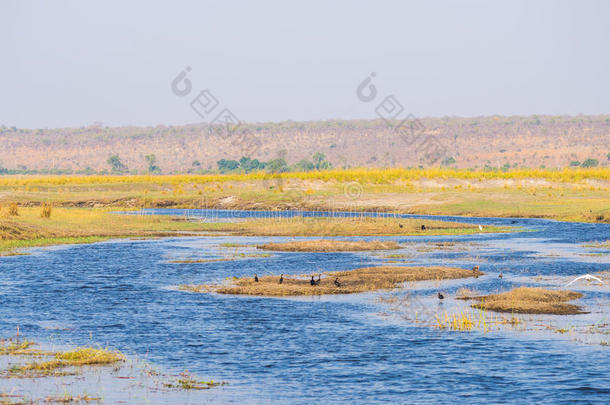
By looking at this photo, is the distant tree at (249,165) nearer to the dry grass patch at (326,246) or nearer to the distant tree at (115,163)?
the distant tree at (115,163)

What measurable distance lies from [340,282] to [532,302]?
7.91 meters

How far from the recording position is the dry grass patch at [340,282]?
3056 centimetres

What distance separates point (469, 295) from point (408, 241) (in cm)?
2121

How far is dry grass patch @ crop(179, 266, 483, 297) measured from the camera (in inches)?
1203

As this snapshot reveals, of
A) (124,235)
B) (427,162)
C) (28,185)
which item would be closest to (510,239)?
(124,235)

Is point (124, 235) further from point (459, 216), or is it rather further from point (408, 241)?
point (459, 216)

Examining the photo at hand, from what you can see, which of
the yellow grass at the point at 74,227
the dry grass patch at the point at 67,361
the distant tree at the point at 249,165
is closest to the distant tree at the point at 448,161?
the distant tree at the point at 249,165

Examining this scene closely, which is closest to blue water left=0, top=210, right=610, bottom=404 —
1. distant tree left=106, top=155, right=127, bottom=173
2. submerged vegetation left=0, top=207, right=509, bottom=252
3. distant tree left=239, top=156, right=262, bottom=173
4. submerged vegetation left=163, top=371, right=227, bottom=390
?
submerged vegetation left=163, top=371, right=227, bottom=390

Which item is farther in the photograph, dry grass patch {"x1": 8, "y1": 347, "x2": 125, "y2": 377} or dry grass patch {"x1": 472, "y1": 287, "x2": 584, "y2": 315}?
dry grass patch {"x1": 472, "y1": 287, "x2": 584, "y2": 315}

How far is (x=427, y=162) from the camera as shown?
7362 inches

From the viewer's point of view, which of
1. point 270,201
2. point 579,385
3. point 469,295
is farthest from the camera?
point 270,201

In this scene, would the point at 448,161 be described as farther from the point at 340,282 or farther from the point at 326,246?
the point at 340,282

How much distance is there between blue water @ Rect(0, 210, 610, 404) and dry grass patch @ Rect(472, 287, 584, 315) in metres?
1.21

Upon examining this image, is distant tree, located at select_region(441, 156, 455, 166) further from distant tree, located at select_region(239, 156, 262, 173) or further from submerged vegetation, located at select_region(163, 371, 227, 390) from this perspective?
submerged vegetation, located at select_region(163, 371, 227, 390)
